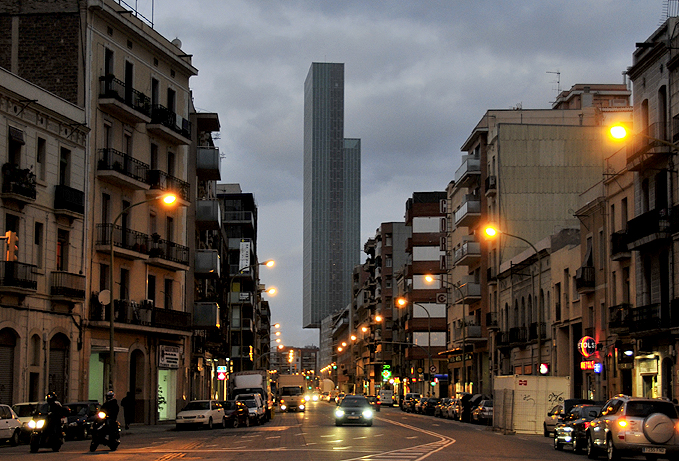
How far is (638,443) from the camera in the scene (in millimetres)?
22844

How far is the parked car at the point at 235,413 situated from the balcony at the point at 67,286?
9.12m

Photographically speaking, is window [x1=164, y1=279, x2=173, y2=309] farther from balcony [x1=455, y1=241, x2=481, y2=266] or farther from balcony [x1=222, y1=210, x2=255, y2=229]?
balcony [x1=222, y1=210, x2=255, y2=229]

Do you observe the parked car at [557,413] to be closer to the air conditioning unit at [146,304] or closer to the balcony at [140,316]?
the balcony at [140,316]

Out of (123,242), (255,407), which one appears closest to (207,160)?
(123,242)

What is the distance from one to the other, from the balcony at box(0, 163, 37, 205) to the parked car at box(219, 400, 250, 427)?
47.8ft

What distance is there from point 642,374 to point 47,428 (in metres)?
26.0

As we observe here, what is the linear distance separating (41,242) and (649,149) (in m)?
25.1

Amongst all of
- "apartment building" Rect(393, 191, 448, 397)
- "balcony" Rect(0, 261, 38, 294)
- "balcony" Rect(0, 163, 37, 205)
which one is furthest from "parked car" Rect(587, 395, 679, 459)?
"apartment building" Rect(393, 191, 448, 397)

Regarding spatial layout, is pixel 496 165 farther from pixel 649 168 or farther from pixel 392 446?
pixel 392 446

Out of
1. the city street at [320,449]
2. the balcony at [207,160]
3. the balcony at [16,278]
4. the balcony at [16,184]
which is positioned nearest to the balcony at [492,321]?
the balcony at [207,160]

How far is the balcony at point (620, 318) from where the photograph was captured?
42344 millimetres

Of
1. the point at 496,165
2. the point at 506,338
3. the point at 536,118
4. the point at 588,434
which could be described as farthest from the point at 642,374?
the point at 536,118

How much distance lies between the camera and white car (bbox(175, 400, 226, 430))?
1719 inches

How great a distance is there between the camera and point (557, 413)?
3531 cm
